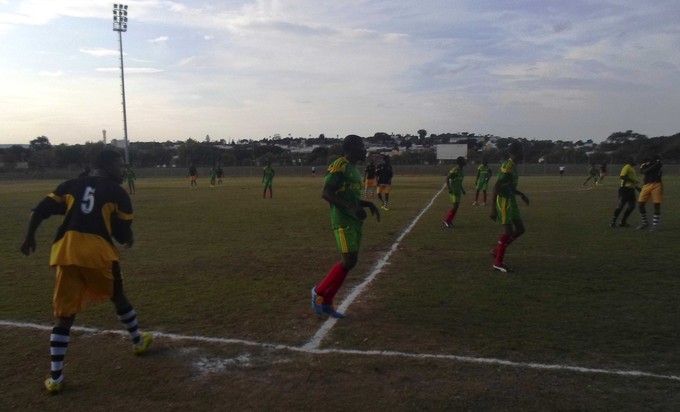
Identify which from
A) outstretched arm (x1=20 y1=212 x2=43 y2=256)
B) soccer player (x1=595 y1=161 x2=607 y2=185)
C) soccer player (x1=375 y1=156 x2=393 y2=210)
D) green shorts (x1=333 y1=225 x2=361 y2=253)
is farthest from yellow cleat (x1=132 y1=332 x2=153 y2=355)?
soccer player (x1=595 y1=161 x2=607 y2=185)

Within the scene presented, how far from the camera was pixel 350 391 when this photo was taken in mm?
4078

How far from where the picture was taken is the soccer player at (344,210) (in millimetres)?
5863

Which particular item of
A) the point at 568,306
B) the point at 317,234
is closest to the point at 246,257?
the point at 317,234

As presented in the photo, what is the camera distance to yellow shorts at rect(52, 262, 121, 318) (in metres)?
4.26

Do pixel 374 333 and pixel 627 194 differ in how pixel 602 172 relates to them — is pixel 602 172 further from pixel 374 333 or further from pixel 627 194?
pixel 374 333

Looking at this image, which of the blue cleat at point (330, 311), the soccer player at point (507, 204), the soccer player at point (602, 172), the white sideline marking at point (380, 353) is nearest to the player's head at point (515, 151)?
the soccer player at point (507, 204)

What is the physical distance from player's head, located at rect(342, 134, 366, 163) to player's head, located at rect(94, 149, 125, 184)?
249 cm

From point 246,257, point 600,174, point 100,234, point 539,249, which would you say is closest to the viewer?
point 100,234

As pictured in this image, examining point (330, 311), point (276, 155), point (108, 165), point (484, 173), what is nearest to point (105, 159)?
point (108, 165)

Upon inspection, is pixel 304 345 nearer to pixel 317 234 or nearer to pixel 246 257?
pixel 246 257

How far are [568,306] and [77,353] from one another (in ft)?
17.7

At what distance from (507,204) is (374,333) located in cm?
398

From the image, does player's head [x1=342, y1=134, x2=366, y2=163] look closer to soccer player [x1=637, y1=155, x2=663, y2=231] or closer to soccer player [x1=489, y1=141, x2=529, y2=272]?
soccer player [x1=489, y1=141, x2=529, y2=272]

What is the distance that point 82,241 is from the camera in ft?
14.0
